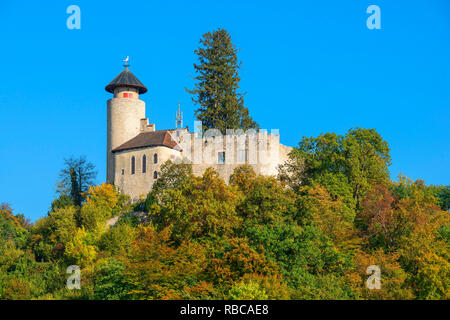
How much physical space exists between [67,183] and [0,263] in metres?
12.2

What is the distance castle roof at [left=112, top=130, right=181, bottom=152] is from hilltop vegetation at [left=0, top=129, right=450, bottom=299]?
427cm

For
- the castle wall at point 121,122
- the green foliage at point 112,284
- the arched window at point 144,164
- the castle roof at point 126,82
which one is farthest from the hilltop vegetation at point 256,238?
the castle roof at point 126,82

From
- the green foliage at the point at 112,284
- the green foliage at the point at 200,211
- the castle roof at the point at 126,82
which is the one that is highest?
the castle roof at the point at 126,82

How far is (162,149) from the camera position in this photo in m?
61.8

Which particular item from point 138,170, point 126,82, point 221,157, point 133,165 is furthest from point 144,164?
point 126,82

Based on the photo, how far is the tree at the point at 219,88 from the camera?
65.8 meters

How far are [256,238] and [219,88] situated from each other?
94.4 ft

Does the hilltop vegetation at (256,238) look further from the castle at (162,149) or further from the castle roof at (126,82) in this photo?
the castle roof at (126,82)

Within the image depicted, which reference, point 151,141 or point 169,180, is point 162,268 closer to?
point 169,180

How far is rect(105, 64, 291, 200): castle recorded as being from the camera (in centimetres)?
6097

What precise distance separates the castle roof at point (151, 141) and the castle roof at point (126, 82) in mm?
5147

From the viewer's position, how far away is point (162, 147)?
203 feet
